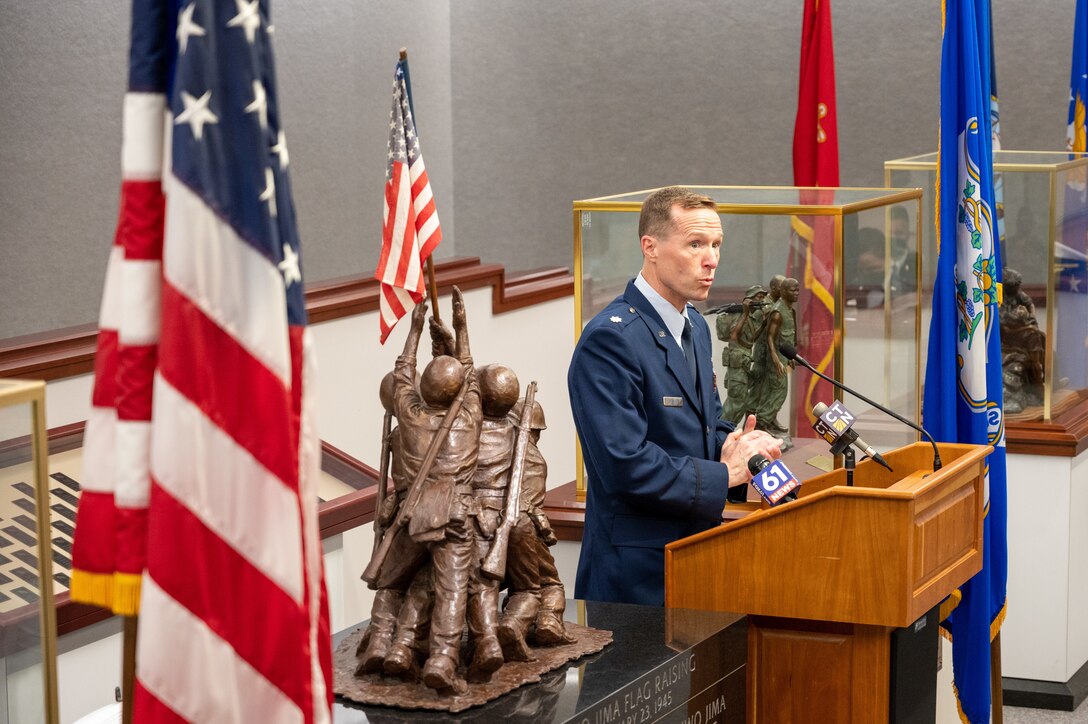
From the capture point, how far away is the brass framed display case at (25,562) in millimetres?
2158

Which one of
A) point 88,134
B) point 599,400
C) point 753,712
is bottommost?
point 753,712

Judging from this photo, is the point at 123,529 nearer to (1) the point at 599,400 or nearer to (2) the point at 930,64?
(1) the point at 599,400

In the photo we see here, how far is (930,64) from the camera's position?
366 inches

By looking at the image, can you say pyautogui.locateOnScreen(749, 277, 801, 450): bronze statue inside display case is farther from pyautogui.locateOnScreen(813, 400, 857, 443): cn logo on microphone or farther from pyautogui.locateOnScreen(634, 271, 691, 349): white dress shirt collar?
pyautogui.locateOnScreen(813, 400, 857, 443): cn logo on microphone

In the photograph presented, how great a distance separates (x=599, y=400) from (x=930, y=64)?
21.5 ft

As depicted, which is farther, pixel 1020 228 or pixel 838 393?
pixel 1020 228

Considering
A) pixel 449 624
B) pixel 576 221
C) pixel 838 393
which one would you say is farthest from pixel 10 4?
pixel 449 624

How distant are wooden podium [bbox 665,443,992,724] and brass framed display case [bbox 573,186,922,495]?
38.6 inches

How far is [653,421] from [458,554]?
3.01 feet

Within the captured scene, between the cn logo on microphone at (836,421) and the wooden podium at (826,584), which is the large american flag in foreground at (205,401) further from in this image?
the cn logo on microphone at (836,421)

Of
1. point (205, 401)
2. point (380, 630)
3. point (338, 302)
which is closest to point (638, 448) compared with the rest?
point (380, 630)

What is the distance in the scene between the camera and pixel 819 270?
442 centimetres

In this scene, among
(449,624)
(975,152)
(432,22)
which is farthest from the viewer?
(432,22)

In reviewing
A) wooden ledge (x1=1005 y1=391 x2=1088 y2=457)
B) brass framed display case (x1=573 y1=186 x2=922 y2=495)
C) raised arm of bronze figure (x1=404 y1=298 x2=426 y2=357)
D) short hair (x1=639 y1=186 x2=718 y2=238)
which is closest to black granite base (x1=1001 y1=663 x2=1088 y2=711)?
wooden ledge (x1=1005 y1=391 x2=1088 y2=457)
